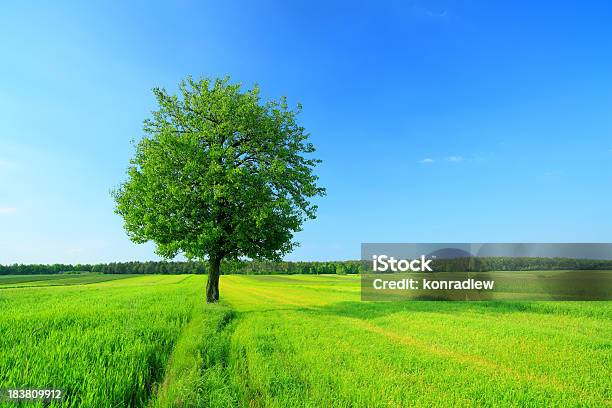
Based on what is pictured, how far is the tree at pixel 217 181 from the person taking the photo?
2228 centimetres

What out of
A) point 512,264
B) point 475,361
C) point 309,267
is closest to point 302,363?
point 475,361

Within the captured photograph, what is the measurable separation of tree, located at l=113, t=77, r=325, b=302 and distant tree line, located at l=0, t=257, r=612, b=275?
18.7m

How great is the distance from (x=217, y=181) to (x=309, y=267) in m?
106

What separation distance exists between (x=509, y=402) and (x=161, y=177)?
22013 millimetres

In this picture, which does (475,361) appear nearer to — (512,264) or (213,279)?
(213,279)

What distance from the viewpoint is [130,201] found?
23.7m

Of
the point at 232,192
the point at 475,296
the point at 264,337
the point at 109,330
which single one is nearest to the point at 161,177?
the point at 232,192

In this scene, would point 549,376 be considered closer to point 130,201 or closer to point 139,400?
point 139,400

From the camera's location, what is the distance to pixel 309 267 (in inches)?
4961

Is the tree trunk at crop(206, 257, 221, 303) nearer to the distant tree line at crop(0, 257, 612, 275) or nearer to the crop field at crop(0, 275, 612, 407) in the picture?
the crop field at crop(0, 275, 612, 407)

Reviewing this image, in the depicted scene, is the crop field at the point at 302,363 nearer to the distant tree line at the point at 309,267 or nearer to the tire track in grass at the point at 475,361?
the tire track in grass at the point at 475,361

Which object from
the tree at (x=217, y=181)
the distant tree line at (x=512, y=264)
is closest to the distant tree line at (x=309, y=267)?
the distant tree line at (x=512, y=264)

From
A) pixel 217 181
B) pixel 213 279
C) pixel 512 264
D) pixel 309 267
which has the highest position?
pixel 217 181

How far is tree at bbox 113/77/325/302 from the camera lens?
22.3m
